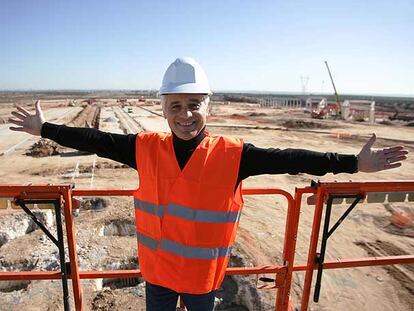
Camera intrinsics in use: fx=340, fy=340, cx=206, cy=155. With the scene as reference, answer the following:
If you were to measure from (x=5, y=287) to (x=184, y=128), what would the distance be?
15.0ft

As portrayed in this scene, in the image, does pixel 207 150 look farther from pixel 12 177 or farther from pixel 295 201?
pixel 12 177

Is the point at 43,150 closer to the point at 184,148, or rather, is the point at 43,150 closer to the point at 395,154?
the point at 184,148

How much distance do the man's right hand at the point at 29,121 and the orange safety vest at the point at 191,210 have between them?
820 millimetres

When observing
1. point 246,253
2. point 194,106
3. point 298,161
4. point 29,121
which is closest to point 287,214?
point 298,161

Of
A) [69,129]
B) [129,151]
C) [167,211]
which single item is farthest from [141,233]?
[69,129]

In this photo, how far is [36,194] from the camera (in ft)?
8.27

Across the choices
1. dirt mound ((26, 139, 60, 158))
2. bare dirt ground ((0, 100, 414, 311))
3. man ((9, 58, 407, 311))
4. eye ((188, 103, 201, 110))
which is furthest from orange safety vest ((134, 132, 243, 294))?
dirt mound ((26, 139, 60, 158))

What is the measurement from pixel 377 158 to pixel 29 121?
7.56 ft

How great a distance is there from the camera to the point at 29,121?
237 centimetres

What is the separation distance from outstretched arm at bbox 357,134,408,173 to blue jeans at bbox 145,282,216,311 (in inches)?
49.4

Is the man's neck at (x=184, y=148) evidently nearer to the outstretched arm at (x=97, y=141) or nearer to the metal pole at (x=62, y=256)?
the outstretched arm at (x=97, y=141)

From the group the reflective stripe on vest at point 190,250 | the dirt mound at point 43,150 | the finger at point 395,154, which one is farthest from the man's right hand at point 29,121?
the dirt mound at point 43,150

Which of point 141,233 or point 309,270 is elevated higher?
point 141,233

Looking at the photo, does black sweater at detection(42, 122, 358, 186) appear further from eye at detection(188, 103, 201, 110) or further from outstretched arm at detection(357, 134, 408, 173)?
eye at detection(188, 103, 201, 110)
